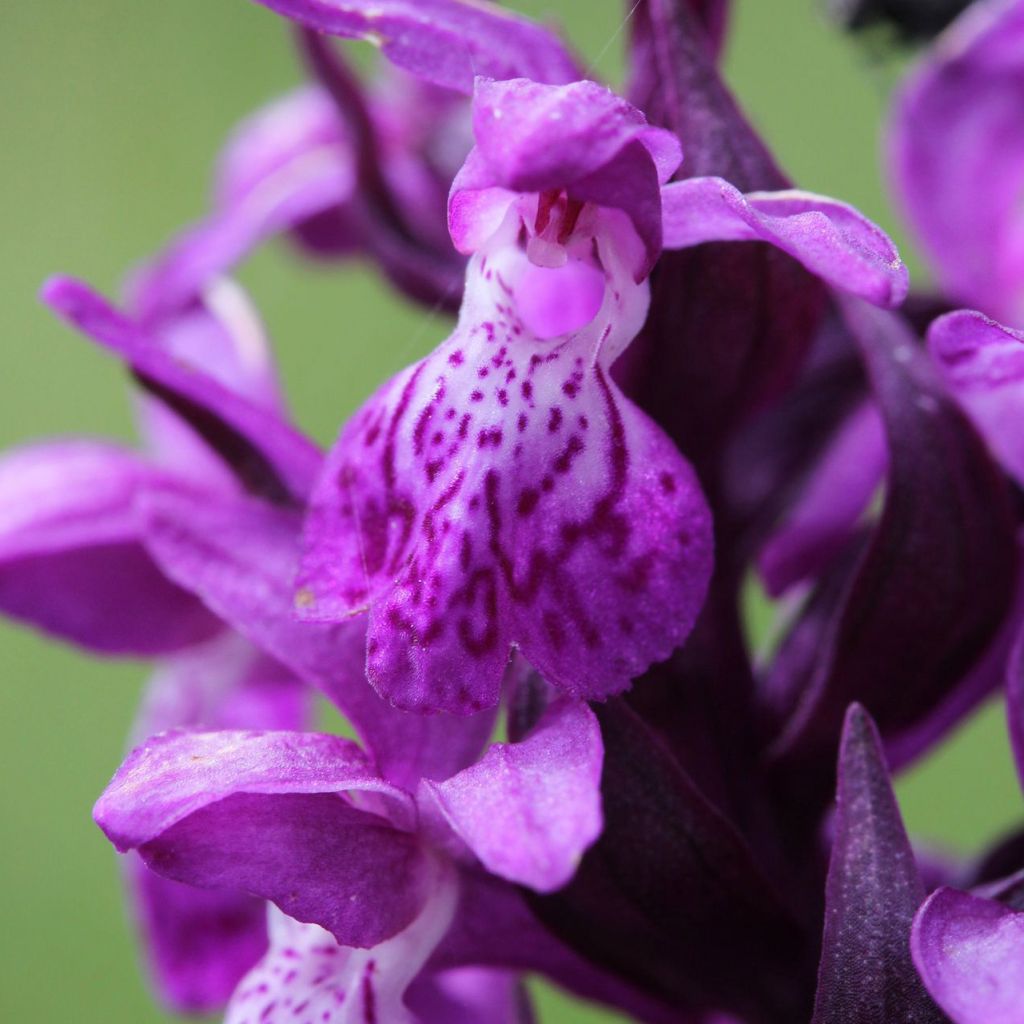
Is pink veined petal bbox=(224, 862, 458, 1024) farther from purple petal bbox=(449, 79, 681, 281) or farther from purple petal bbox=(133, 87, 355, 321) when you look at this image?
purple petal bbox=(133, 87, 355, 321)

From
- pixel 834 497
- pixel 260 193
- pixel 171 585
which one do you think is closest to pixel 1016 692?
pixel 834 497

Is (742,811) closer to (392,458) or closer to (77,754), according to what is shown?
(392,458)

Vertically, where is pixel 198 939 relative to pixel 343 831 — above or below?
below

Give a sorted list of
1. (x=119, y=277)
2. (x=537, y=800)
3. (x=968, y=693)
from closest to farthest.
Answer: (x=537, y=800) < (x=968, y=693) < (x=119, y=277)

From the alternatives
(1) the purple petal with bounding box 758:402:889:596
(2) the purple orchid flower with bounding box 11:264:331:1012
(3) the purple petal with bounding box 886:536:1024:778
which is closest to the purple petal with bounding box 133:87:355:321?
(2) the purple orchid flower with bounding box 11:264:331:1012

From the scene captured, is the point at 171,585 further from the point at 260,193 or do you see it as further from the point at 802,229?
the point at 802,229

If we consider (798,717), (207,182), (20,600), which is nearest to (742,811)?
(798,717)
